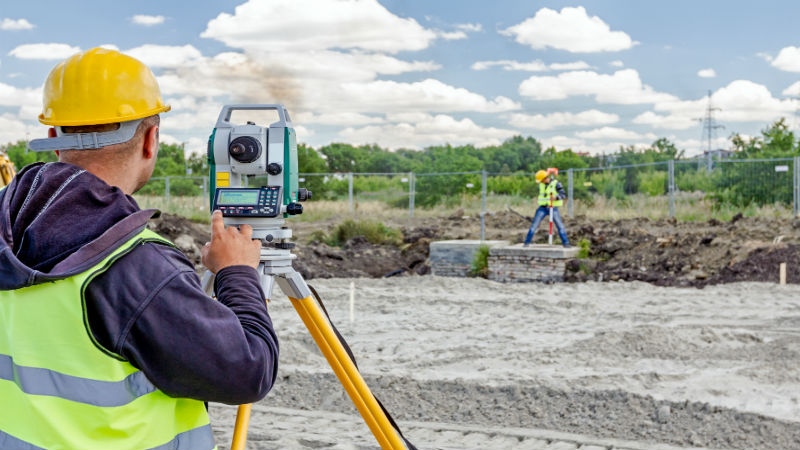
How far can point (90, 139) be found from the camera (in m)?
1.41

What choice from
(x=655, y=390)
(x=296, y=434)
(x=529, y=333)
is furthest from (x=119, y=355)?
(x=529, y=333)

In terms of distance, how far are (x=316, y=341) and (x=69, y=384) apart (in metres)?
1.10

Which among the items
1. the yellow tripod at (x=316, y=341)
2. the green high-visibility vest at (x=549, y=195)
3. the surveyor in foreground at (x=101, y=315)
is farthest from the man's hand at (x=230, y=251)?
the green high-visibility vest at (x=549, y=195)

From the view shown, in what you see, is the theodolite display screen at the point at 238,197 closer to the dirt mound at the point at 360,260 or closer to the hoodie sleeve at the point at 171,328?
the hoodie sleeve at the point at 171,328

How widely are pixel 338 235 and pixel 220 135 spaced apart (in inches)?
509

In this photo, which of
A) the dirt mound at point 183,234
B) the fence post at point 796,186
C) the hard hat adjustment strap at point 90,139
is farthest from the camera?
the fence post at point 796,186

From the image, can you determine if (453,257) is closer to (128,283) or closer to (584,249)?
(584,249)

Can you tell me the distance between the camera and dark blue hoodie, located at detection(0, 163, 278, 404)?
1273 millimetres

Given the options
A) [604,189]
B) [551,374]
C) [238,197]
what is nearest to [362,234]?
[604,189]

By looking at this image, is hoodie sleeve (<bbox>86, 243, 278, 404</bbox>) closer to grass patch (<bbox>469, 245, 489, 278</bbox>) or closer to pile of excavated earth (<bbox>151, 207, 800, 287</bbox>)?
pile of excavated earth (<bbox>151, 207, 800, 287</bbox>)

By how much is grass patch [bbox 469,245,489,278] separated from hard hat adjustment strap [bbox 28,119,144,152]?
1061cm

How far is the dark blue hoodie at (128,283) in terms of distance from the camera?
1273 mm

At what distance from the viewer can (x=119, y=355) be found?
1297 mm

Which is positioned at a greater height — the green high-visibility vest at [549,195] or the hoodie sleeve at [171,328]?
the green high-visibility vest at [549,195]
